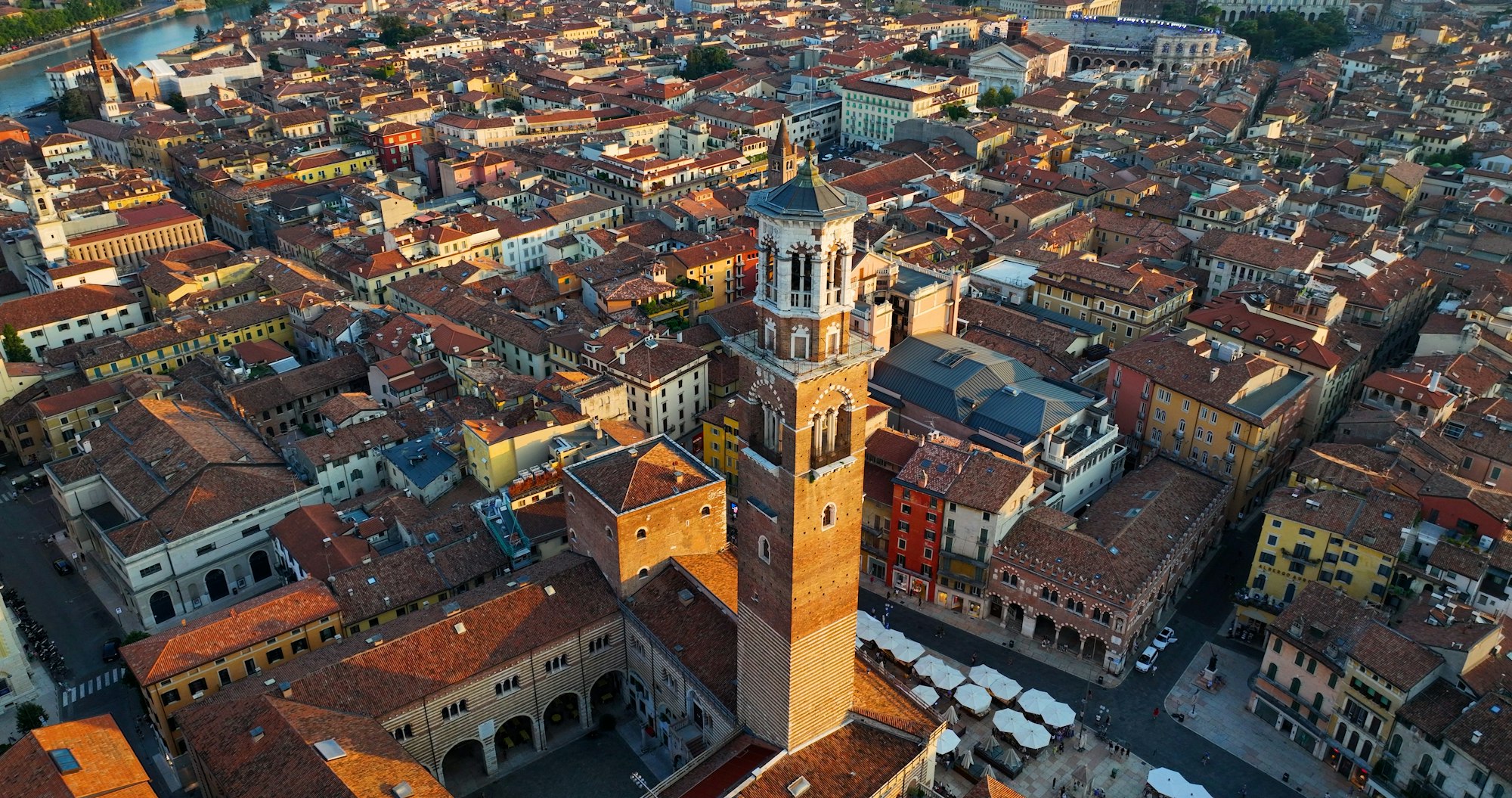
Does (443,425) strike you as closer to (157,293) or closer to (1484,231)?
(157,293)

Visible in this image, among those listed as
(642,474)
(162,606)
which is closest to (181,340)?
(162,606)

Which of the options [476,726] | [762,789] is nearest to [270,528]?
[476,726]

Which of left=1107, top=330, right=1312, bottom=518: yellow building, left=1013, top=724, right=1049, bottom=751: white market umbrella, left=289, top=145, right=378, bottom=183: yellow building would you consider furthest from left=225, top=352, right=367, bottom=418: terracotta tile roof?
left=1107, top=330, right=1312, bottom=518: yellow building

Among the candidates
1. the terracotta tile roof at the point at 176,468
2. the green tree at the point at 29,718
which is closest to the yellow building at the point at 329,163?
the terracotta tile roof at the point at 176,468

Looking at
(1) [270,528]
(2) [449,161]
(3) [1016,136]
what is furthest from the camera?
(3) [1016,136]

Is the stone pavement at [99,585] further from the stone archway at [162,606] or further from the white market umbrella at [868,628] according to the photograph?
the white market umbrella at [868,628]

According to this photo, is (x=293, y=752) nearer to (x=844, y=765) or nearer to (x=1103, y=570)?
(x=844, y=765)

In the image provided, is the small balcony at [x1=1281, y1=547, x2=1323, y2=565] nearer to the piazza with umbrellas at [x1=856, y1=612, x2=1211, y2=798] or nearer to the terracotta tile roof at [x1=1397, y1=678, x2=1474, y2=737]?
the terracotta tile roof at [x1=1397, y1=678, x2=1474, y2=737]
